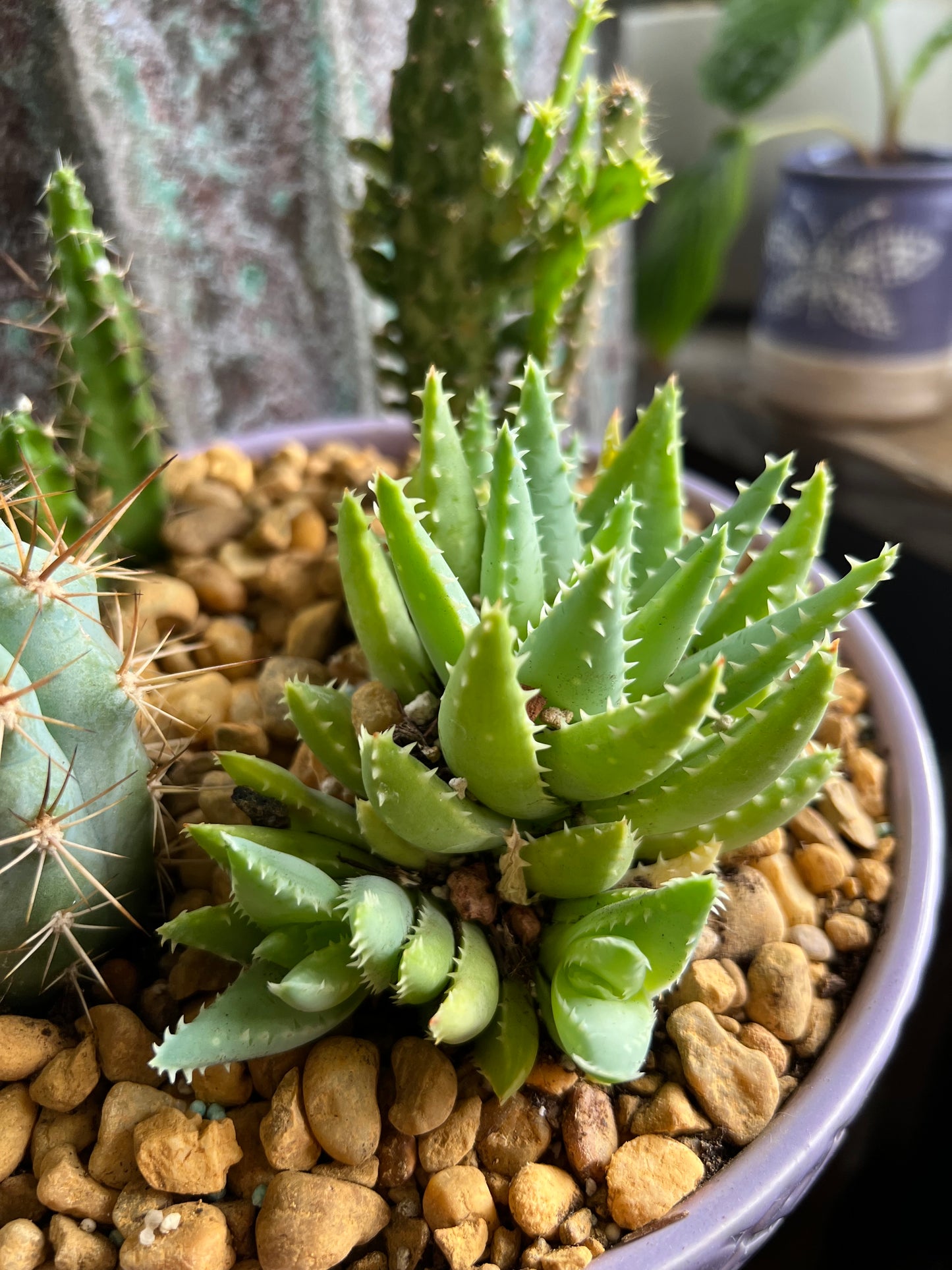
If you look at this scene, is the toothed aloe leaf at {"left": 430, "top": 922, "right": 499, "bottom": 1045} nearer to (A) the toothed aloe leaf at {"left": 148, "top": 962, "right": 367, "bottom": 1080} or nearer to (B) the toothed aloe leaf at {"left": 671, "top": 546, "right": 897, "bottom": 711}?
(A) the toothed aloe leaf at {"left": 148, "top": 962, "right": 367, "bottom": 1080}

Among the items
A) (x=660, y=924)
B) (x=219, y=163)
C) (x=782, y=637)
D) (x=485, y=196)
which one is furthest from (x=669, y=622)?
(x=219, y=163)

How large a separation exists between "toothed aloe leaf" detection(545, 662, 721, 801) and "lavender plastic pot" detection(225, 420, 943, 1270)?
0.21 metres

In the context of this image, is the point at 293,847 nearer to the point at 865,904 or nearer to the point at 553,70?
the point at 865,904

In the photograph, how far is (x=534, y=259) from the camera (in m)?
0.83

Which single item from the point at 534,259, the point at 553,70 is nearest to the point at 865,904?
the point at 534,259

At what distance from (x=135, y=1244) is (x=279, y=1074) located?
0.10 m

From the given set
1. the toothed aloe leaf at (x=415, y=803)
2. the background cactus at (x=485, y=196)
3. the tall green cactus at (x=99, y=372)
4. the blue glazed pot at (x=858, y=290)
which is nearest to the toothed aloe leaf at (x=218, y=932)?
the toothed aloe leaf at (x=415, y=803)

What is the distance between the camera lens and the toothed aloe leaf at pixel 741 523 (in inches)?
24.4

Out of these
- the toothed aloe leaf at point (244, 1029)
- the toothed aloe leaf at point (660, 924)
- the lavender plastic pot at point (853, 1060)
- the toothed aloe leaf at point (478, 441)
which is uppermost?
the toothed aloe leaf at point (478, 441)

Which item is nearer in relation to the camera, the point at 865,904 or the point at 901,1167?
the point at 865,904

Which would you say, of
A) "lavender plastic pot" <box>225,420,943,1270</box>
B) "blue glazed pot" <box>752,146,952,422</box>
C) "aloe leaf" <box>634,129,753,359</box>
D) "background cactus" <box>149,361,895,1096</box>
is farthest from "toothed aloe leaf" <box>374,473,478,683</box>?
"aloe leaf" <box>634,129,753,359</box>

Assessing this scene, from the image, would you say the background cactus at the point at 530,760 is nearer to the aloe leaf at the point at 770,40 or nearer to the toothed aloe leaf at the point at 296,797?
the toothed aloe leaf at the point at 296,797

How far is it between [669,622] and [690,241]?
3.26 feet

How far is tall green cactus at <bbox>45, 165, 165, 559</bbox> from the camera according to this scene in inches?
29.4
